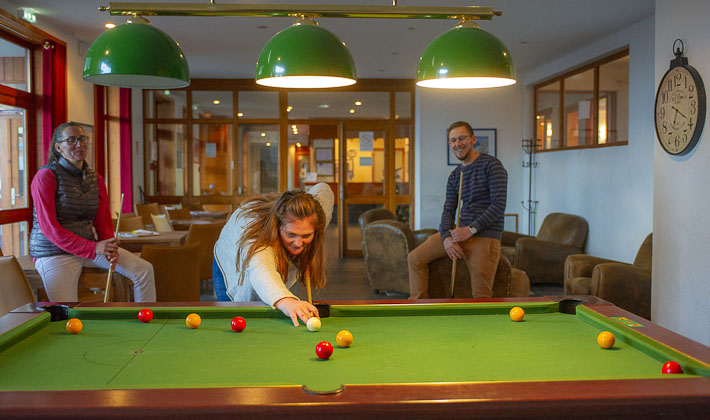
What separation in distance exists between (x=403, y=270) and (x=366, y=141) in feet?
14.1

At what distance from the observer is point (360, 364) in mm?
1864

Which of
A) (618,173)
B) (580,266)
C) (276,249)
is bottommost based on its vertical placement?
(580,266)

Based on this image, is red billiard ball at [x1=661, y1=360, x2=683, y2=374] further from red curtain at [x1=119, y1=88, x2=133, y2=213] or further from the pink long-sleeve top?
red curtain at [x1=119, y1=88, x2=133, y2=213]

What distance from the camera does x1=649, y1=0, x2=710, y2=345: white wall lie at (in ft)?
12.6

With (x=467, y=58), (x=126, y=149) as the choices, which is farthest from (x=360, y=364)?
(x=126, y=149)

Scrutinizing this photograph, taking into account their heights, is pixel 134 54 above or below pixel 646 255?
above

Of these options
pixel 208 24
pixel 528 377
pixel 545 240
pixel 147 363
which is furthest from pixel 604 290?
pixel 208 24

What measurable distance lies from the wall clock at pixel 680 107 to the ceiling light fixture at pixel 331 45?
6.29 ft

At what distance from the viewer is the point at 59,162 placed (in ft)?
13.0

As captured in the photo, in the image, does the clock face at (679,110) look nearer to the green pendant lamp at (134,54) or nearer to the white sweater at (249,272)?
the white sweater at (249,272)

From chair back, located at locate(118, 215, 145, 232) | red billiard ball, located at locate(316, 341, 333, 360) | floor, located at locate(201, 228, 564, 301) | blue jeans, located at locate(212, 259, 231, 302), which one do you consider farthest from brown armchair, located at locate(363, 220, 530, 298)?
red billiard ball, located at locate(316, 341, 333, 360)

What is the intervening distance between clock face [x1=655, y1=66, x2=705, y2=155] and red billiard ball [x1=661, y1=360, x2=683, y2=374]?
8.48 feet

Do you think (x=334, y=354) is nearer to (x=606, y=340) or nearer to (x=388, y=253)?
(x=606, y=340)

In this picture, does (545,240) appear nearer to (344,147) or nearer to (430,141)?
(430,141)
